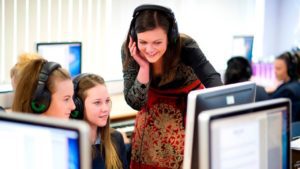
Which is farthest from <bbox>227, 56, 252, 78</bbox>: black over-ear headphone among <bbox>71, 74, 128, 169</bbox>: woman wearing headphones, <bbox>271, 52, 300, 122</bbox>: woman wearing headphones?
A: <bbox>71, 74, 128, 169</bbox>: woman wearing headphones

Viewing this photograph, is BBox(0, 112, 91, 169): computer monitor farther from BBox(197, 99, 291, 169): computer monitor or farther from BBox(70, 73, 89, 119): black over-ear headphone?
BBox(70, 73, 89, 119): black over-ear headphone

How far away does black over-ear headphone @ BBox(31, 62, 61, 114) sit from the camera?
1618 millimetres

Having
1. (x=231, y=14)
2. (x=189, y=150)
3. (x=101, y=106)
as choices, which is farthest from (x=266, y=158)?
(x=231, y=14)

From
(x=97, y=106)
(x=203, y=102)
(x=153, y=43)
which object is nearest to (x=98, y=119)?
(x=97, y=106)

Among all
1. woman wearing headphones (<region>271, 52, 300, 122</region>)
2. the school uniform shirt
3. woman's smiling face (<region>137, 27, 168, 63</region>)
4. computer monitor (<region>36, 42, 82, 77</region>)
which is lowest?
the school uniform shirt

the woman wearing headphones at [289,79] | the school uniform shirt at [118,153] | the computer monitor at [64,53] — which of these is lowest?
the school uniform shirt at [118,153]

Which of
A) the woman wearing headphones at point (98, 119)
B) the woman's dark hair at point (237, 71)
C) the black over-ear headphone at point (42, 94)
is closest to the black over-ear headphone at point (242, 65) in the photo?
the woman's dark hair at point (237, 71)

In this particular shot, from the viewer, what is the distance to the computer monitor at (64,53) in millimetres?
3631

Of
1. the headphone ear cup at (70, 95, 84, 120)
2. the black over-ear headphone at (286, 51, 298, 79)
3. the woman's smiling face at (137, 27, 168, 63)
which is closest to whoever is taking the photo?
the woman's smiling face at (137, 27, 168, 63)

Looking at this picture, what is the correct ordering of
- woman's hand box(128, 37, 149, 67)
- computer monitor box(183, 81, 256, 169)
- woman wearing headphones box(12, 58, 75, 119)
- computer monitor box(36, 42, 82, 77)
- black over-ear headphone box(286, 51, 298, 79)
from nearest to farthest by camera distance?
computer monitor box(183, 81, 256, 169) → woman wearing headphones box(12, 58, 75, 119) → woman's hand box(128, 37, 149, 67) → computer monitor box(36, 42, 82, 77) → black over-ear headphone box(286, 51, 298, 79)

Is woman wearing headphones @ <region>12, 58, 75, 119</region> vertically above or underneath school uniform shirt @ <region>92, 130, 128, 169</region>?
above

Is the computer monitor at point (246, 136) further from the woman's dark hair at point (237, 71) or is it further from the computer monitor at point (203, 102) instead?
the woman's dark hair at point (237, 71)

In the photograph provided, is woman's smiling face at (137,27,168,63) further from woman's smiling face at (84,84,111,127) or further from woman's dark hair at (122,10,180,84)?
woman's smiling face at (84,84,111,127)

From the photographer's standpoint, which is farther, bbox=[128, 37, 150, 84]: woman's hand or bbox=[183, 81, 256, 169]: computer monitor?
bbox=[128, 37, 150, 84]: woman's hand
